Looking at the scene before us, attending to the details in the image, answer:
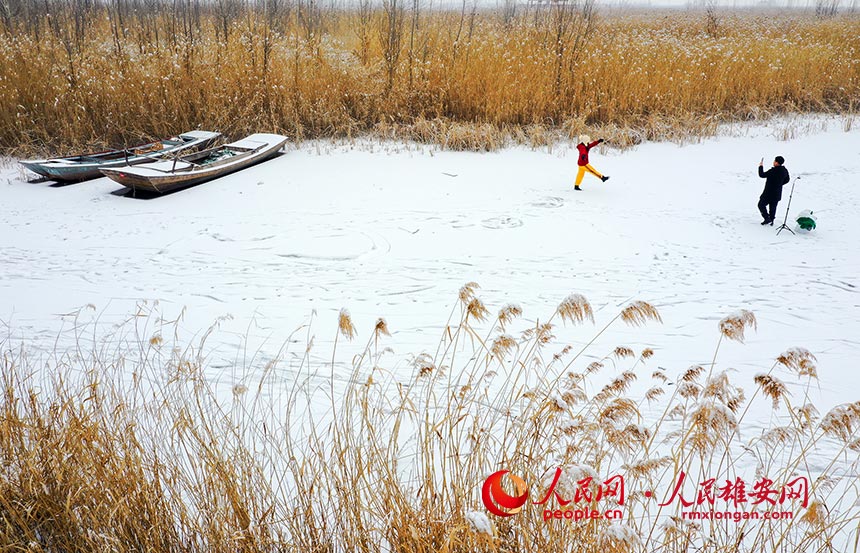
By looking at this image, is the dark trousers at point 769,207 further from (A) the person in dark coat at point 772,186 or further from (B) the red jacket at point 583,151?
(B) the red jacket at point 583,151

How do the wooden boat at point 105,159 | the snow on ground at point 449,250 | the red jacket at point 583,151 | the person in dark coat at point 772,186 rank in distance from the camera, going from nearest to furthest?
the snow on ground at point 449,250 → the person in dark coat at point 772,186 → the red jacket at point 583,151 → the wooden boat at point 105,159

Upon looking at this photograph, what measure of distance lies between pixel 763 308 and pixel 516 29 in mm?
10261

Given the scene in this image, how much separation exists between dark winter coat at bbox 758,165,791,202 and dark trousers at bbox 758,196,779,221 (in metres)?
Answer: 0.02

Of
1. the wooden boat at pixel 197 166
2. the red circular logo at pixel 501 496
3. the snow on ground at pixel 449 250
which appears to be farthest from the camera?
the wooden boat at pixel 197 166

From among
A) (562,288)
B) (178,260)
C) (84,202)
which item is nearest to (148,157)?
(84,202)

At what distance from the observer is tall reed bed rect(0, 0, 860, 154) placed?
845cm

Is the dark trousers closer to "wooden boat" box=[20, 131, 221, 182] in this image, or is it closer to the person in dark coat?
the person in dark coat

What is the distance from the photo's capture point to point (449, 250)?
18.2 ft

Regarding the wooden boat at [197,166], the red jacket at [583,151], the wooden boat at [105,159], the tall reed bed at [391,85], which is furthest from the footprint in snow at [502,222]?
the wooden boat at [105,159]

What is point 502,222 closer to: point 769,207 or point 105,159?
point 769,207

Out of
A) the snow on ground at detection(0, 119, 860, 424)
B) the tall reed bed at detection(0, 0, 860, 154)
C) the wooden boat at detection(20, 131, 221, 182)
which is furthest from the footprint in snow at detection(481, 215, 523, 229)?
the wooden boat at detection(20, 131, 221, 182)

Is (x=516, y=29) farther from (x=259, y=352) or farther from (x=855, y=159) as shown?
(x=259, y=352)

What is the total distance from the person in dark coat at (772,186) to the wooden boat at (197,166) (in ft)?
19.8

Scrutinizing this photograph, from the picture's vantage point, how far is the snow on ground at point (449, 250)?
14.0ft
